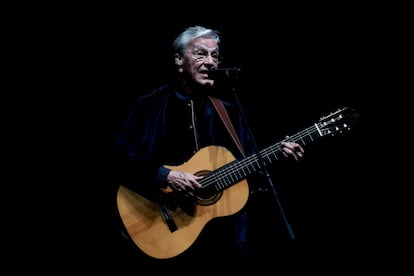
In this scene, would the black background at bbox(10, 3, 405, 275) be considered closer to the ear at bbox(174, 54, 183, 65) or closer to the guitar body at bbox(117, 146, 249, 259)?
the ear at bbox(174, 54, 183, 65)

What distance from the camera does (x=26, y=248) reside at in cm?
262

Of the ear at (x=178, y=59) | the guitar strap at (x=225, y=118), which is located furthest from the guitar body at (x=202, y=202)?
the ear at (x=178, y=59)

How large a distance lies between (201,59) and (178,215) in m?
1.12

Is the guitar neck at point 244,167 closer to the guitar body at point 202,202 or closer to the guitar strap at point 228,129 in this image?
the guitar body at point 202,202

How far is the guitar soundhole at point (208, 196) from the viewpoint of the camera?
7.36 feet

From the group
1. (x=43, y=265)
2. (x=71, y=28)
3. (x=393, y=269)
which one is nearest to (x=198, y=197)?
(x=43, y=265)

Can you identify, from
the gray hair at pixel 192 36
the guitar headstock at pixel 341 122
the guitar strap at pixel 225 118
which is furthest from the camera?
the gray hair at pixel 192 36

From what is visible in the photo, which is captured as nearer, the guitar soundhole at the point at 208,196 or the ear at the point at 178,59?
the guitar soundhole at the point at 208,196

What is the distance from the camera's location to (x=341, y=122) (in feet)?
7.14

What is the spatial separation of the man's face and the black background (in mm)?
246

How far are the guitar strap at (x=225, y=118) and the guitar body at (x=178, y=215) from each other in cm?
21

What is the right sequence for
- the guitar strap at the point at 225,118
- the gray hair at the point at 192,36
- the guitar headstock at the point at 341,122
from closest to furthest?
1. the guitar headstock at the point at 341,122
2. the guitar strap at the point at 225,118
3. the gray hair at the point at 192,36

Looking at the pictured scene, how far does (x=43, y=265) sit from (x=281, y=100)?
2319 millimetres

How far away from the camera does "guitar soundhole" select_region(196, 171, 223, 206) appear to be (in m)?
2.24
